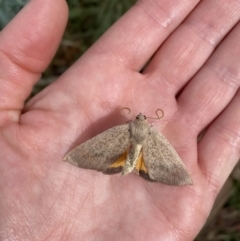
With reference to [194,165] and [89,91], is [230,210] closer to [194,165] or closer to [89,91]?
[194,165]

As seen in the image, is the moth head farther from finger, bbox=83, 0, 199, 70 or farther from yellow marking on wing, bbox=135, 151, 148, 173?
finger, bbox=83, 0, 199, 70

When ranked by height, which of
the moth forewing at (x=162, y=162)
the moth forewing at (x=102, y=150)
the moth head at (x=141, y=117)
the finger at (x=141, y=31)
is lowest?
the moth forewing at (x=102, y=150)

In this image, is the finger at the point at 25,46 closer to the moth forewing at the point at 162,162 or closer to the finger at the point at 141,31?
the finger at the point at 141,31

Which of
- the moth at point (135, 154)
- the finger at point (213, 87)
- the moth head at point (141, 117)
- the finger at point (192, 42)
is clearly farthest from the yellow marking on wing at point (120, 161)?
the finger at point (192, 42)

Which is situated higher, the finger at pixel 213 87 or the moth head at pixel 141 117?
the finger at pixel 213 87

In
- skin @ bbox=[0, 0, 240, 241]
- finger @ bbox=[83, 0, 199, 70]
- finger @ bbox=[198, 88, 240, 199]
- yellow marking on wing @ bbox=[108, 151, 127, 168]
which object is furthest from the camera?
finger @ bbox=[83, 0, 199, 70]

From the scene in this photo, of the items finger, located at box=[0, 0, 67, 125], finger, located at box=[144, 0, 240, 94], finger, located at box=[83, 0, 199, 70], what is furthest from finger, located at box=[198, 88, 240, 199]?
finger, located at box=[0, 0, 67, 125]

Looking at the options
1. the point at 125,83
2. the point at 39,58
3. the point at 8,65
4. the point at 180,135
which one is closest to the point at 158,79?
the point at 125,83
